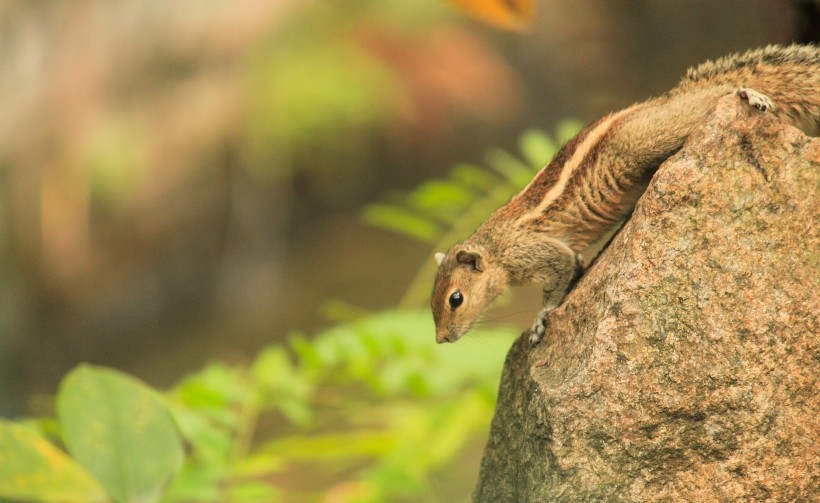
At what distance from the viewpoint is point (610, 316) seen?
5.34 feet

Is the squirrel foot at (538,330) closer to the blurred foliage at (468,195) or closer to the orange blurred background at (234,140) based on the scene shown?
the blurred foliage at (468,195)

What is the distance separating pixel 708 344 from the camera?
157cm

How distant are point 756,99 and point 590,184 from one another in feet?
1.58

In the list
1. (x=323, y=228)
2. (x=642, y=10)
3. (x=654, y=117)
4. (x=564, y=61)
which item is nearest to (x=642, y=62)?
(x=642, y=10)

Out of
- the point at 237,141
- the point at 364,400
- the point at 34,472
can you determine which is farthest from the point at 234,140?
the point at 34,472

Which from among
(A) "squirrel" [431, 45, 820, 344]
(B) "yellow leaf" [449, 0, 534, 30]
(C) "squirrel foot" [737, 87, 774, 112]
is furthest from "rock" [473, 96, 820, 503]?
(B) "yellow leaf" [449, 0, 534, 30]

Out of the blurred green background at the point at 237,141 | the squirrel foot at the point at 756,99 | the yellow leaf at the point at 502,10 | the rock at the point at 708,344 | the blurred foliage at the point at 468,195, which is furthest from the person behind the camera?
the blurred green background at the point at 237,141

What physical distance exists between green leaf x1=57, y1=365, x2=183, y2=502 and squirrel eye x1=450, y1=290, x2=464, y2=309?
99 cm

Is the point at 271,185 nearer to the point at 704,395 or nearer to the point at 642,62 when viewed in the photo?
the point at 642,62

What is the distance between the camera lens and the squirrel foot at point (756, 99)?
5.51 feet

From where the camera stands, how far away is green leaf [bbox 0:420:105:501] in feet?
4.78

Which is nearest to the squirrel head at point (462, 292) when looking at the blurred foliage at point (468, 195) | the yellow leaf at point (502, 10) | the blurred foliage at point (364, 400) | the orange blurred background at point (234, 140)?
the blurred foliage at point (364, 400)

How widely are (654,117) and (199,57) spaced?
5198mm

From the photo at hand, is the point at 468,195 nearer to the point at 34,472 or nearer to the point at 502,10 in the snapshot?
the point at 502,10
